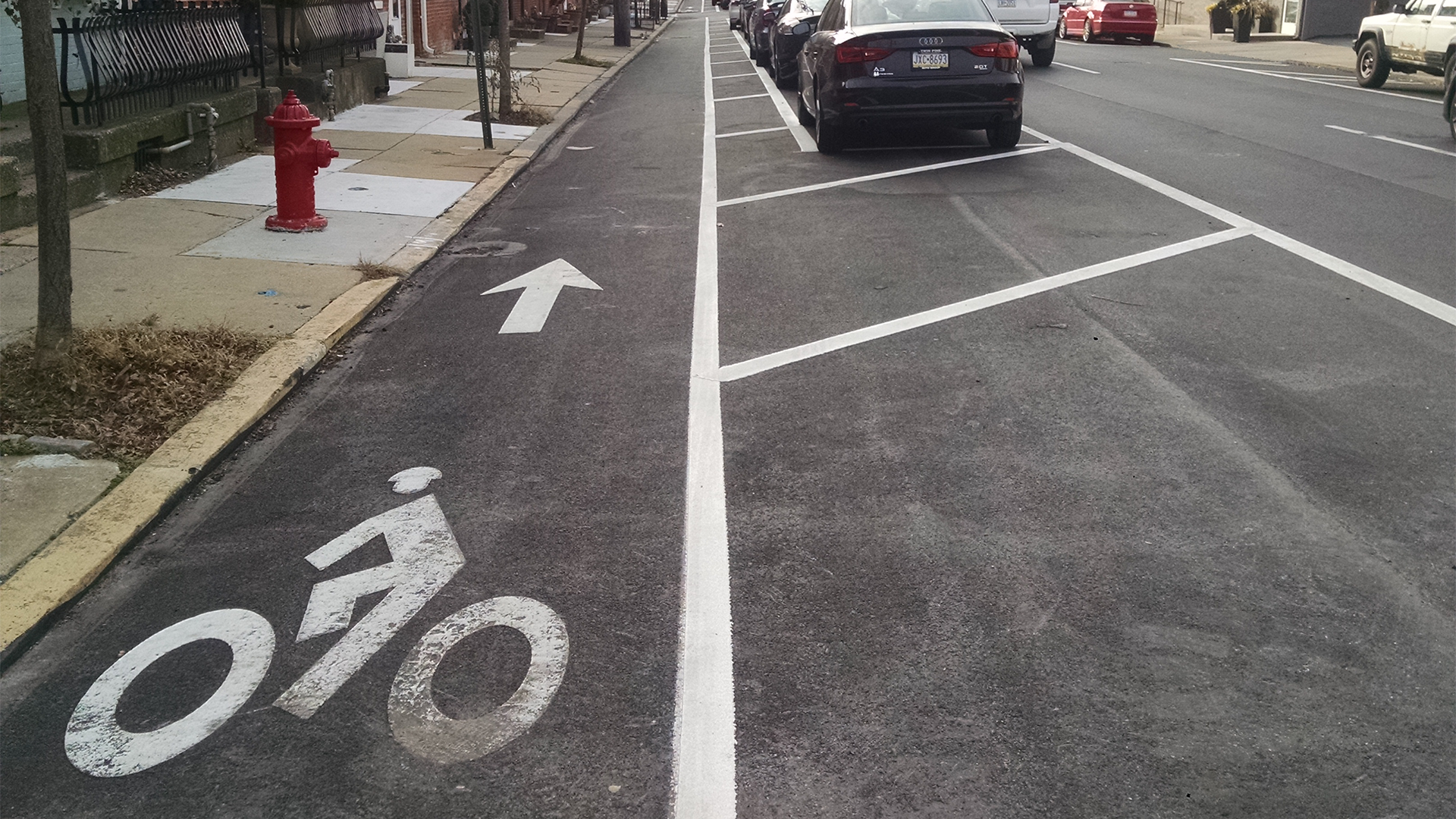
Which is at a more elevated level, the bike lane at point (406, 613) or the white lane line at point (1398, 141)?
the white lane line at point (1398, 141)

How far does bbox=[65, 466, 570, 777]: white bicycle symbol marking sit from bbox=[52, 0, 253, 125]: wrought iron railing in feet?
24.7

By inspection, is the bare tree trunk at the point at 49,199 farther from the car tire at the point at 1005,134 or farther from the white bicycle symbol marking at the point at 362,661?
the car tire at the point at 1005,134

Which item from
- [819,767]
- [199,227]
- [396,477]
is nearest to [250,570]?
[396,477]

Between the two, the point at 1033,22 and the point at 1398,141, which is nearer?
the point at 1398,141

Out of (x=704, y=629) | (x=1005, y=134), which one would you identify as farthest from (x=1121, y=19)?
(x=704, y=629)

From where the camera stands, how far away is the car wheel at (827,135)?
13531mm

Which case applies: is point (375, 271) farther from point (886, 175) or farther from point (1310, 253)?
point (1310, 253)

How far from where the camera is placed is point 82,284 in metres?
8.06

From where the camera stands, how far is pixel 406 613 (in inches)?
170

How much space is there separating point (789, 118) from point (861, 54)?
525 cm

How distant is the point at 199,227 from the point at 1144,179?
317 inches

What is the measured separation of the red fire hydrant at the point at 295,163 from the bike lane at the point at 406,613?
2820mm

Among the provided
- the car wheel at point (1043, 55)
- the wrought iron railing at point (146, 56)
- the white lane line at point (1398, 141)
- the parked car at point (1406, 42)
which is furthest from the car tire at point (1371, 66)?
the wrought iron railing at point (146, 56)

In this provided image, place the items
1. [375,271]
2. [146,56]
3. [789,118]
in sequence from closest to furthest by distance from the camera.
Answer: [375,271], [146,56], [789,118]
